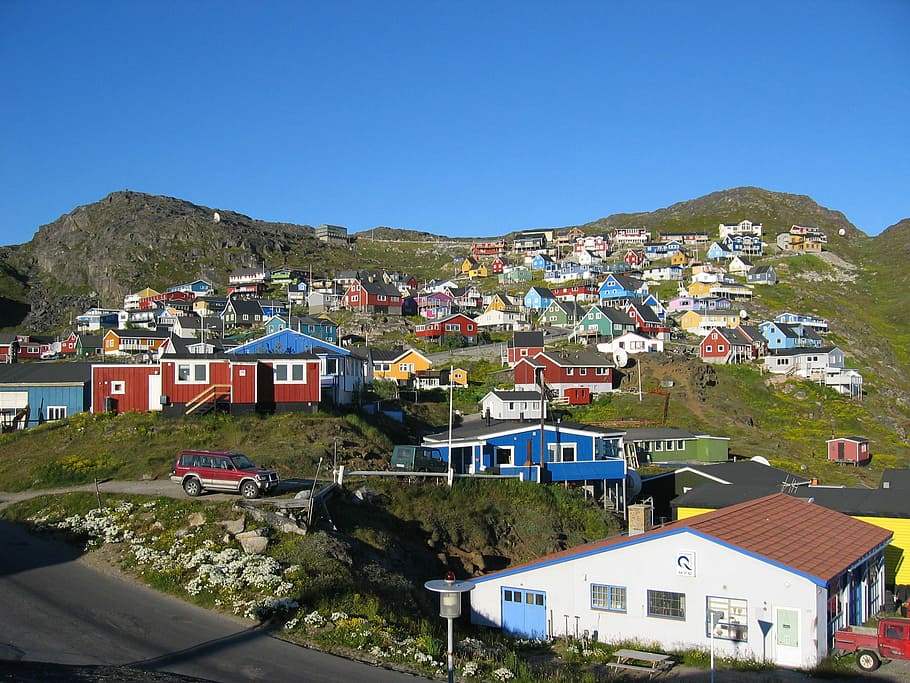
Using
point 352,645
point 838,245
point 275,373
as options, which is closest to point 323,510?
point 352,645

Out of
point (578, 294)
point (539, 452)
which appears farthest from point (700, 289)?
point (539, 452)

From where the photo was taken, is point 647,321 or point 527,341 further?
point 647,321

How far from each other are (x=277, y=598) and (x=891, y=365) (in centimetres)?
9366

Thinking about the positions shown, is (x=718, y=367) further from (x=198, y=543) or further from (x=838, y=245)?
(x=838, y=245)

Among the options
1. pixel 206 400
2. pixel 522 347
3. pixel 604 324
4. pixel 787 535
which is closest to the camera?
pixel 787 535

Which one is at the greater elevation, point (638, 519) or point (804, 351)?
point (804, 351)

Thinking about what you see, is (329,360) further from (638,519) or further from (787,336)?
(787,336)

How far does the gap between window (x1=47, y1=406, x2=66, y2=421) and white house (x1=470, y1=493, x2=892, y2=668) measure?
100 ft

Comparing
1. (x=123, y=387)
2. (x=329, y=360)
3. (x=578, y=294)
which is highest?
(x=578, y=294)

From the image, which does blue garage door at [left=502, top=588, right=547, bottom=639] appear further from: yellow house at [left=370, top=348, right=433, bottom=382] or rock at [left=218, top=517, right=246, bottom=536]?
yellow house at [left=370, top=348, right=433, bottom=382]

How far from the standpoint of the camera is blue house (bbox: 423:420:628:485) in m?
38.7

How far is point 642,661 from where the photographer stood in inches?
758

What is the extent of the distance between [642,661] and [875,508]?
14898 millimetres

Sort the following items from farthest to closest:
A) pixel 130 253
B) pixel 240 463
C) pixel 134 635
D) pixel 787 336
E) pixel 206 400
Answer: pixel 130 253, pixel 787 336, pixel 206 400, pixel 240 463, pixel 134 635
